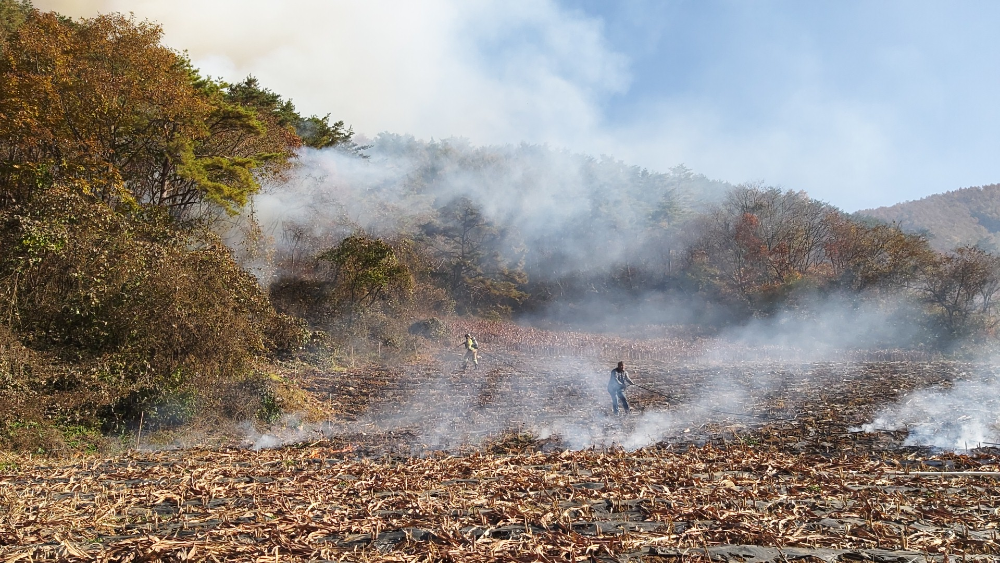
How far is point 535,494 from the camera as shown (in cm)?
448

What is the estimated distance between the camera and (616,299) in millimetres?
38750

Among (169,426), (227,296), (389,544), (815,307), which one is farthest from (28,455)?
(815,307)

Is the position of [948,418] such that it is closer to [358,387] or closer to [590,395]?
[590,395]

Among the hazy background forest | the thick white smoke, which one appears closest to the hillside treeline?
the hazy background forest

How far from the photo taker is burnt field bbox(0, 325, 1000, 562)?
10.3 ft

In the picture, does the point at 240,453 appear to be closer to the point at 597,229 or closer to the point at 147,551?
the point at 147,551

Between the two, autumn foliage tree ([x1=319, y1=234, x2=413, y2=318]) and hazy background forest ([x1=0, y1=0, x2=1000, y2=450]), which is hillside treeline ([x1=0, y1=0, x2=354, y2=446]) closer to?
hazy background forest ([x1=0, y1=0, x2=1000, y2=450])

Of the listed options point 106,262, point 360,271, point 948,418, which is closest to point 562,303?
point 360,271

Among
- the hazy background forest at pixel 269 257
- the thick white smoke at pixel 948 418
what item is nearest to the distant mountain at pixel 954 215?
the hazy background forest at pixel 269 257

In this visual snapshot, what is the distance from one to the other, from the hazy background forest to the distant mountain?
1281 centimetres

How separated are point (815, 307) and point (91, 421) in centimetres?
2984

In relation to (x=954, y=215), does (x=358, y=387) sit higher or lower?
lower

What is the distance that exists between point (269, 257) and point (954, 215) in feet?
257

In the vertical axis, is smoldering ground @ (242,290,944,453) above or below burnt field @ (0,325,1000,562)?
below
